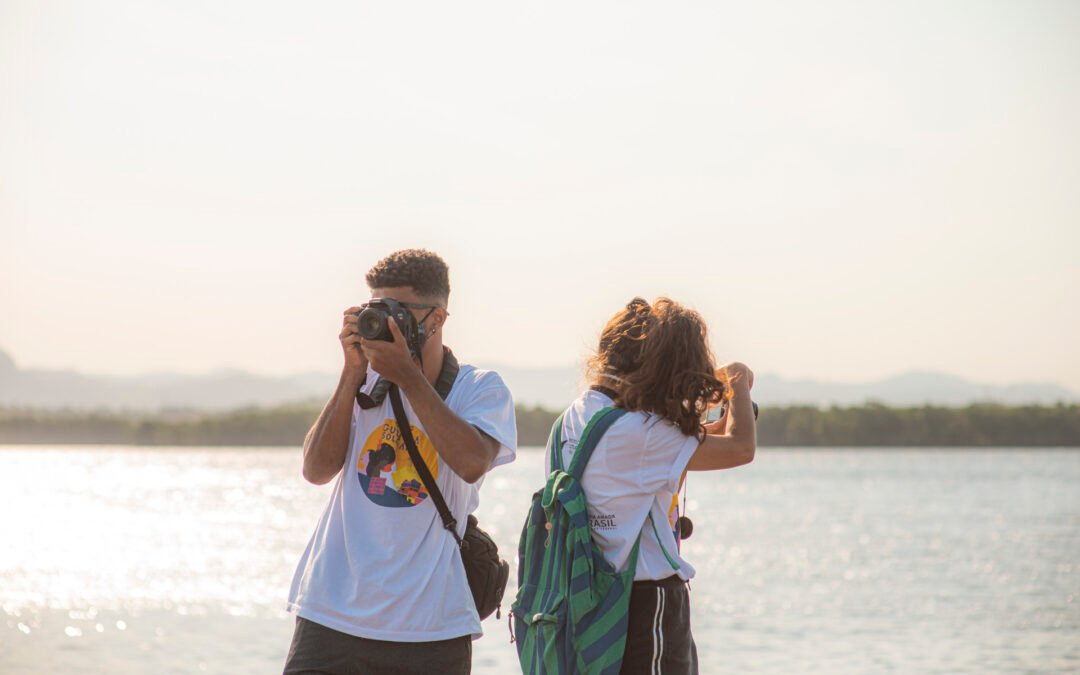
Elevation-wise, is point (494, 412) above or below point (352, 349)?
below

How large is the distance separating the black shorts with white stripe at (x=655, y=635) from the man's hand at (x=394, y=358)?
2.70 feet

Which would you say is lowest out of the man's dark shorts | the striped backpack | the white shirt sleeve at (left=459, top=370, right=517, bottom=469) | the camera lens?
the man's dark shorts

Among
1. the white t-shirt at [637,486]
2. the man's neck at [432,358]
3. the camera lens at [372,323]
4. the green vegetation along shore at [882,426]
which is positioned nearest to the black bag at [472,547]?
the man's neck at [432,358]

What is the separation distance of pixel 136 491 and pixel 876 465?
27.4 metres

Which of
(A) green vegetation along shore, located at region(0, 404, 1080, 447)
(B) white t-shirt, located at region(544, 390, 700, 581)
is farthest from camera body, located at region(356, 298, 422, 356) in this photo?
(A) green vegetation along shore, located at region(0, 404, 1080, 447)

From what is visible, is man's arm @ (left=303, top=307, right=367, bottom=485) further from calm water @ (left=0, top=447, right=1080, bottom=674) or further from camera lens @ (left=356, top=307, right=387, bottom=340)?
calm water @ (left=0, top=447, right=1080, bottom=674)

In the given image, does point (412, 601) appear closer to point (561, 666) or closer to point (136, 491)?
point (561, 666)

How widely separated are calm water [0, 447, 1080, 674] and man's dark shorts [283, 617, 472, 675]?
21.1 feet

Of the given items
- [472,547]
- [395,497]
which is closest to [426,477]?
[395,497]

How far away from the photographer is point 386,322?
3.37m

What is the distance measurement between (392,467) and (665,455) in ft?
2.44

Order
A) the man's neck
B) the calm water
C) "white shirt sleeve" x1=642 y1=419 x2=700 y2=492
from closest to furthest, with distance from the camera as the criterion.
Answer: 1. "white shirt sleeve" x1=642 y1=419 x2=700 y2=492
2. the man's neck
3. the calm water

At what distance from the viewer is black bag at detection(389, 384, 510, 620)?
3.42m

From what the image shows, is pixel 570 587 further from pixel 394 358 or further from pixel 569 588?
pixel 394 358
